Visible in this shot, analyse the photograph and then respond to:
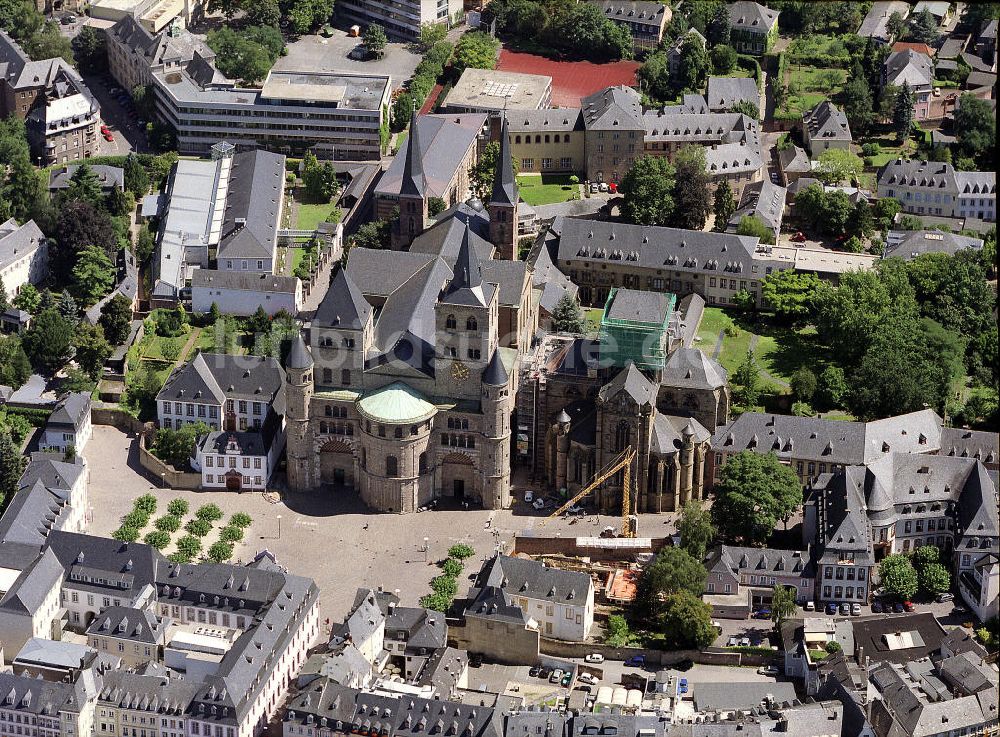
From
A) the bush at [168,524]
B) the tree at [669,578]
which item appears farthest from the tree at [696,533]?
the bush at [168,524]

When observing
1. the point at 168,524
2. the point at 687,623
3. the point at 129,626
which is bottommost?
the point at 168,524

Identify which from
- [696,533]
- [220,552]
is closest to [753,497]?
[696,533]

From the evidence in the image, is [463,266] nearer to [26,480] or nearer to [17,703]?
[26,480]

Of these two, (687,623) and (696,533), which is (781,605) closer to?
(687,623)

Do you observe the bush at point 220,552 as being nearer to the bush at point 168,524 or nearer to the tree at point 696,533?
the bush at point 168,524

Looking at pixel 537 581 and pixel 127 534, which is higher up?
pixel 537 581

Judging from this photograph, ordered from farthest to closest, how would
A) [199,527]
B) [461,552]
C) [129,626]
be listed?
1. [199,527]
2. [461,552]
3. [129,626]

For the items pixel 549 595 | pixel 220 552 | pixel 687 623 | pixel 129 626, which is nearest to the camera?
pixel 129 626

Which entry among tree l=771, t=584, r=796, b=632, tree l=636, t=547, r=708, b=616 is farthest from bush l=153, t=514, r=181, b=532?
tree l=771, t=584, r=796, b=632
